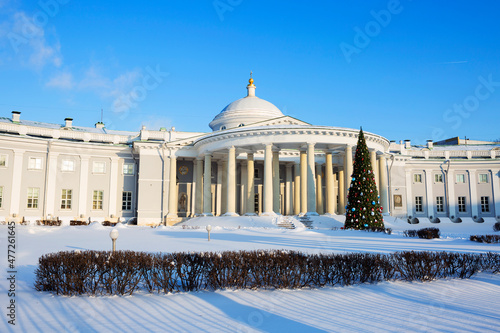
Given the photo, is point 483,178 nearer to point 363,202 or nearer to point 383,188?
point 383,188

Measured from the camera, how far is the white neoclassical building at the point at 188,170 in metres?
35.4

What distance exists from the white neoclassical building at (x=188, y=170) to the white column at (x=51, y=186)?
9 centimetres

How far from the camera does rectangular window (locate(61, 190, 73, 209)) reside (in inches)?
1612

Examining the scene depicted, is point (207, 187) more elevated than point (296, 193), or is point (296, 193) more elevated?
point (207, 187)

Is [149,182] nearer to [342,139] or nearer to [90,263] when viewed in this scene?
[342,139]

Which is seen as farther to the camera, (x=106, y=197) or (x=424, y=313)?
(x=106, y=197)

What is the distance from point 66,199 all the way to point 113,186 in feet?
15.4

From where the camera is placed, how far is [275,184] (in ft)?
124

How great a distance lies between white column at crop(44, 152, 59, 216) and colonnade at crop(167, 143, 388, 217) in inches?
448

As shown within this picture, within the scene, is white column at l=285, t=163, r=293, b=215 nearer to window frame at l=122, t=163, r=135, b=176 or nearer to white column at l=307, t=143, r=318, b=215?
white column at l=307, t=143, r=318, b=215

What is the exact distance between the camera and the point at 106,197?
42562 mm

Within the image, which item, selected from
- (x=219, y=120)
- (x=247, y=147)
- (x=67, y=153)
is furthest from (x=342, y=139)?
(x=67, y=153)

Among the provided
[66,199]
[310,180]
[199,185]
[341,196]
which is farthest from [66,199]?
[341,196]

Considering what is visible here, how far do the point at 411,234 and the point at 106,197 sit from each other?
30.9 metres
